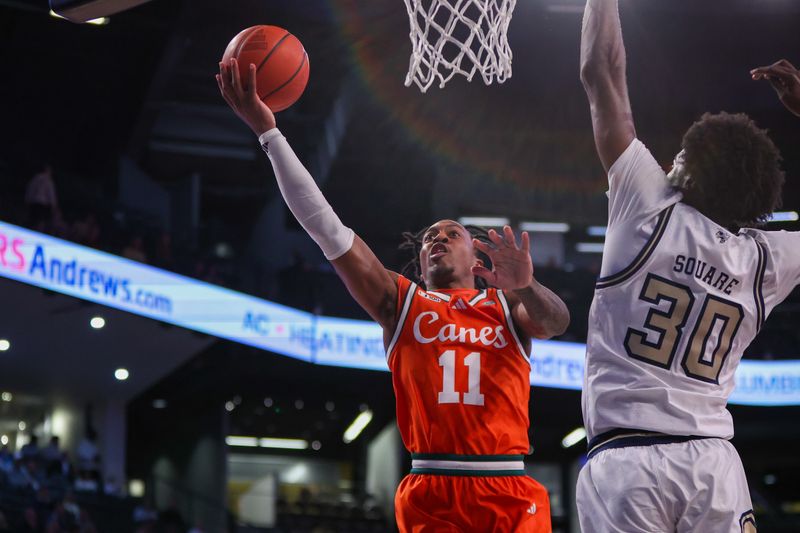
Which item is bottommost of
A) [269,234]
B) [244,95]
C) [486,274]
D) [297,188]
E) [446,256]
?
[486,274]

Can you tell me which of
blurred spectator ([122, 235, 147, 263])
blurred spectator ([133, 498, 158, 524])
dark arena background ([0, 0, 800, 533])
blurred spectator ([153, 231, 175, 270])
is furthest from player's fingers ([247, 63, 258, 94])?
blurred spectator ([133, 498, 158, 524])

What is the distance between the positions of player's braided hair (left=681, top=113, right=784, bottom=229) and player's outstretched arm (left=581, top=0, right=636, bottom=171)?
8.5 inches

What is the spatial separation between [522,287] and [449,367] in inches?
27.4

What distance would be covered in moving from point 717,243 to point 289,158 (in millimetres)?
1661

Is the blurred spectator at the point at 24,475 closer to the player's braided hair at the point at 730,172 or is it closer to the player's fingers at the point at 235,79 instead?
the player's fingers at the point at 235,79

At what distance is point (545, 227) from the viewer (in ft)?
80.2

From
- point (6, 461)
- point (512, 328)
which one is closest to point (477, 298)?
point (512, 328)

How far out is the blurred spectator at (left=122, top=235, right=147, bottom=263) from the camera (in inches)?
581

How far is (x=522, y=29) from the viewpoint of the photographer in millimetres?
15156

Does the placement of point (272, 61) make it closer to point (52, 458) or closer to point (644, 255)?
point (644, 255)

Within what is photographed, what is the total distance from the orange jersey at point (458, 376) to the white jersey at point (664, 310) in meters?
1.21

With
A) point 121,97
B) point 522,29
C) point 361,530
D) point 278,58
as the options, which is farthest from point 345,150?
point 278,58

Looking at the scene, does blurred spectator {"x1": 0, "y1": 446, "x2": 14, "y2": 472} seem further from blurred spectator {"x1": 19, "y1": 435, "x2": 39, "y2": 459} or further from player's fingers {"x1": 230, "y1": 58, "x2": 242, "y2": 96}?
player's fingers {"x1": 230, "y1": 58, "x2": 242, "y2": 96}

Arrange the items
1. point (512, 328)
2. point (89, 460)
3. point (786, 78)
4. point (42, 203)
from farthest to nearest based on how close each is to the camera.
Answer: point (89, 460) < point (42, 203) < point (512, 328) < point (786, 78)
